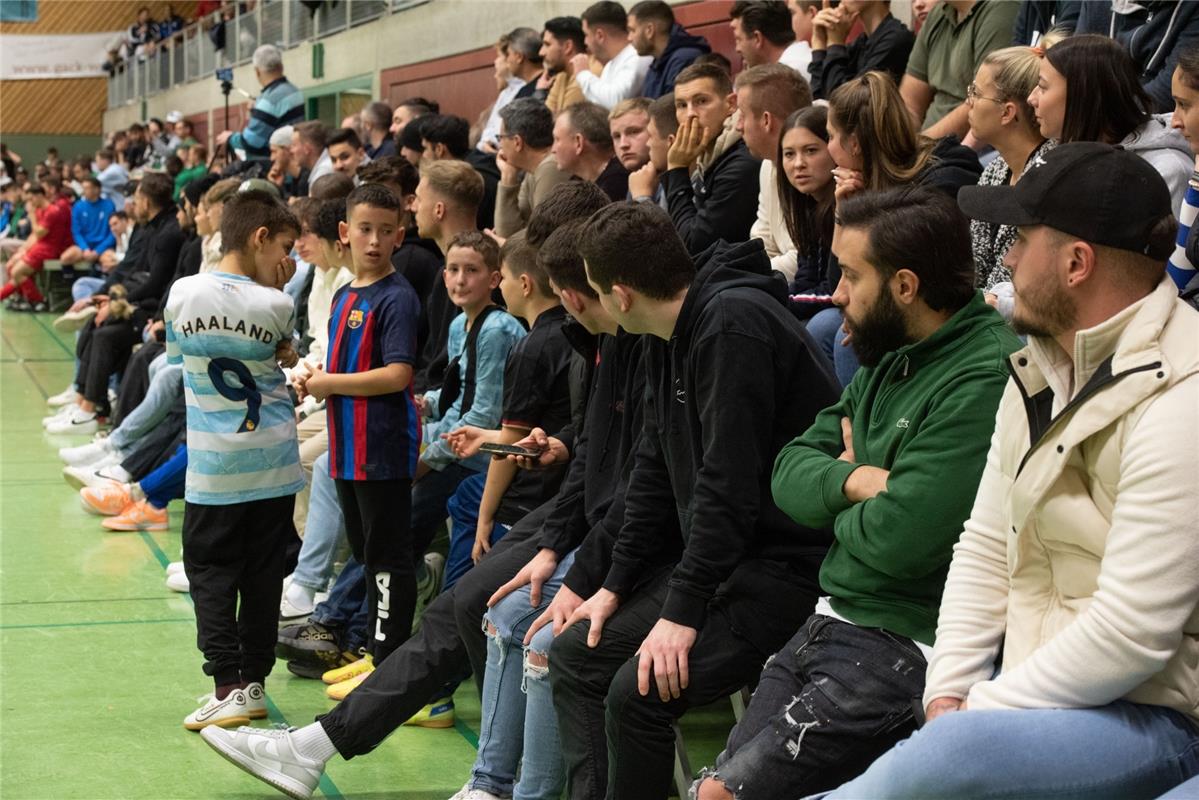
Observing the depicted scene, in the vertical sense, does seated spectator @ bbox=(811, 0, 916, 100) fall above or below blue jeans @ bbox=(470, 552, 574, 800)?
above

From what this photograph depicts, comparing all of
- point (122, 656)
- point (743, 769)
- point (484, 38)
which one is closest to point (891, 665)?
point (743, 769)

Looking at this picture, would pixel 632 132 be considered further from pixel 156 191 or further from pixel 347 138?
pixel 156 191

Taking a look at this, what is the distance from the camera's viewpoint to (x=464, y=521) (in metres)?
4.84

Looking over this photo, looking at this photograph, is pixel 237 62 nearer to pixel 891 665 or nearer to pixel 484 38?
pixel 484 38

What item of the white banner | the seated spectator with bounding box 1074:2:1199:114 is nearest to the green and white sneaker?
the seated spectator with bounding box 1074:2:1199:114

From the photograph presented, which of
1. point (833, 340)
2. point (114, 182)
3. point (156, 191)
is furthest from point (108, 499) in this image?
point (114, 182)

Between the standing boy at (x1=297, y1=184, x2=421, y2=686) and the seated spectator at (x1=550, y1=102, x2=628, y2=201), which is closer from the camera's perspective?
the standing boy at (x1=297, y1=184, x2=421, y2=686)

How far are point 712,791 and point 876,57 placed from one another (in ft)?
12.8

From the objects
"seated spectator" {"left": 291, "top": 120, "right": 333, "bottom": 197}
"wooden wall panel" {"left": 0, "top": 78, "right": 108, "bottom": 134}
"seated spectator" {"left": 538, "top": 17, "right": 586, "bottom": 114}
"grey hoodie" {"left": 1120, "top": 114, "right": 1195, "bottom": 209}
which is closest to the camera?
"grey hoodie" {"left": 1120, "top": 114, "right": 1195, "bottom": 209}

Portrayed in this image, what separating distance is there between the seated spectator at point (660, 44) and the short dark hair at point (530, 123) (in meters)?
0.69

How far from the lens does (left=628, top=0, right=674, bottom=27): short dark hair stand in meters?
7.09

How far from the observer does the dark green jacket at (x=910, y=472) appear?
8.57ft

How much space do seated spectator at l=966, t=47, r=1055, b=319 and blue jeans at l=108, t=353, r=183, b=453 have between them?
16.2 feet

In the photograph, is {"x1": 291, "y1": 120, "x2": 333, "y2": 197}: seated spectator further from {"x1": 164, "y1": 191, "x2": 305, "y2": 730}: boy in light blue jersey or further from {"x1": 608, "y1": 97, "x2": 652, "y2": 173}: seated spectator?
{"x1": 164, "y1": 191, "x2": 305, "y2": 730}: boy in light blue jersey
